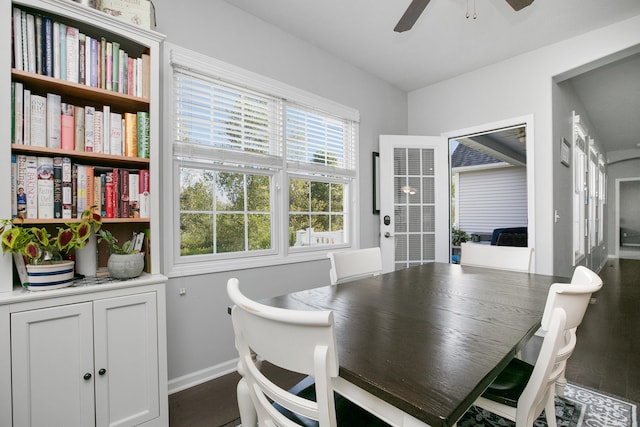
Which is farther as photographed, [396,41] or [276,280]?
[396,41]

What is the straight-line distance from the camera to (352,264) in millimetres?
1913

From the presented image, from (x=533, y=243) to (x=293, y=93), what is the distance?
A: 285 centimetres

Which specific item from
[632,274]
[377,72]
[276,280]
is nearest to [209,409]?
[276,280]

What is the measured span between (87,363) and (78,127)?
46.0 inches

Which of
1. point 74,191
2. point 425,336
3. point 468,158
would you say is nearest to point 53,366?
point 74,191

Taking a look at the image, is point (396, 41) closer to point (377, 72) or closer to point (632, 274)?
point (377, 72)

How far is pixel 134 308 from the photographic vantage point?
5.03ft

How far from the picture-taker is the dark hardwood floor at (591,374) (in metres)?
1.79

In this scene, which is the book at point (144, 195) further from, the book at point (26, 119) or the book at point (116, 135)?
the book at point (26, 119)

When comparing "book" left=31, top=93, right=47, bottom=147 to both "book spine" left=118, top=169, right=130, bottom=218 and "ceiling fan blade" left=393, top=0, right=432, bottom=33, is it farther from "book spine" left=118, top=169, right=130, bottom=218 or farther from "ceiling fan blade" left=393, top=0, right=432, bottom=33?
"ceiling fan blade" left=393, top=0, right=432, bottom=33

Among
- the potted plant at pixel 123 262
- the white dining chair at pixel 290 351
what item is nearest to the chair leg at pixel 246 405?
the white dining chair at pixel 290 351

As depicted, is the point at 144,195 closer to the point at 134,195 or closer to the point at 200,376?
the point at 134,195

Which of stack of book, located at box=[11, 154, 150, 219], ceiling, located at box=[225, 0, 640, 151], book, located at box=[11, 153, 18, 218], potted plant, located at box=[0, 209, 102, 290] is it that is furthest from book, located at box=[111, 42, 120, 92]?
ceiling, located at box=[225, 0, 640, 151]

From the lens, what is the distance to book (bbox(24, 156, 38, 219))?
139cm
